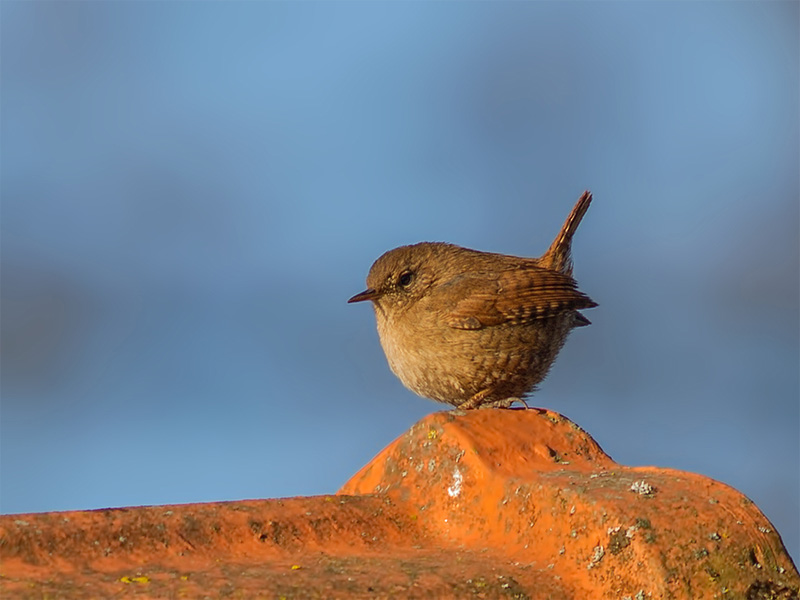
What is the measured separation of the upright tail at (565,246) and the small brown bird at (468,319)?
0.43 m

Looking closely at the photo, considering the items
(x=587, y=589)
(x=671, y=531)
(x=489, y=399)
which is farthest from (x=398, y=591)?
(x=489, y=399)

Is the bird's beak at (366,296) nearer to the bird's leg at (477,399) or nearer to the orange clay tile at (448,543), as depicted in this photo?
the bird's leg at (477,399)

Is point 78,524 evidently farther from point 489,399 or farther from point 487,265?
point 487,265

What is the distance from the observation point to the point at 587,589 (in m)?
2.52

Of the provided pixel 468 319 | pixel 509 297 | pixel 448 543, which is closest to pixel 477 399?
pixel 468 319

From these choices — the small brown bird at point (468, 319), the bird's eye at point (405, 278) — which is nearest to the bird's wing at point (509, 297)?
the small brown bird at point (468, 319)

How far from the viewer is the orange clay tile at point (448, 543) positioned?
7.84 feet

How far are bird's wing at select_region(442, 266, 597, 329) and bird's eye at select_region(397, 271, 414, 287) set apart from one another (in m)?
0.21

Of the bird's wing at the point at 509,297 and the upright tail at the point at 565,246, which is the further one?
the upright tail at the point at 565,246

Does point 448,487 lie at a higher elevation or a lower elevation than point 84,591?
higher

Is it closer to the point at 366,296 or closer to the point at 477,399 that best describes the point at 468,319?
the point at 477,399

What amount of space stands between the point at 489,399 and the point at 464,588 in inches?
136

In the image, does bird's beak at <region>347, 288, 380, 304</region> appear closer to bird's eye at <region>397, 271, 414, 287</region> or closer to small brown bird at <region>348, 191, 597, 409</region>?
small brown bird at <region>348, 191, 597, 409</region>

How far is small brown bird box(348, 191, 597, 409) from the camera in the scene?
5.71 meters
